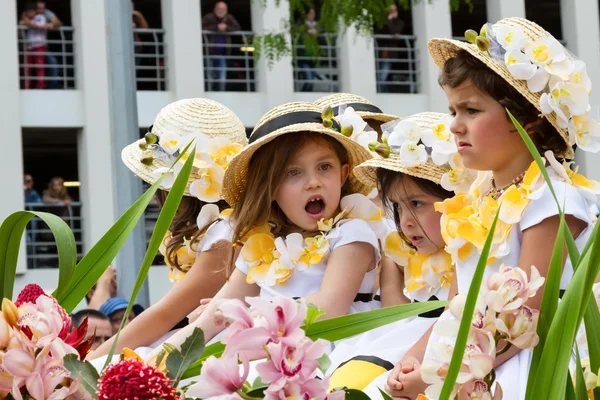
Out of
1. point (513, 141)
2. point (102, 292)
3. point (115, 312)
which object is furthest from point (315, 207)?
point (102, 292)

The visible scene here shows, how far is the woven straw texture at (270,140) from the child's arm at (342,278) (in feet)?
0.93

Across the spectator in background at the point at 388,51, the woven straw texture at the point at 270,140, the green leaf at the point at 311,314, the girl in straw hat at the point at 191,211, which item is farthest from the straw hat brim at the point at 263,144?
the spectator in background at the point at 388,51

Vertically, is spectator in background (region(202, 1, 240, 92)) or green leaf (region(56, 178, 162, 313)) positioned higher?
spectator in background (region(202, 1, 240, 92))

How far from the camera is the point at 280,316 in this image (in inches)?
43.6

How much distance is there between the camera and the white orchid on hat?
2.28 metres

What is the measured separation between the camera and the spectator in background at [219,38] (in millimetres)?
15539

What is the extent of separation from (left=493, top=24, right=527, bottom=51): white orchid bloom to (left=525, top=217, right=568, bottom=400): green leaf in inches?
42.6

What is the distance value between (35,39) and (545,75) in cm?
1368

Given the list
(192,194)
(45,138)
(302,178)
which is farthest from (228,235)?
(45,138)

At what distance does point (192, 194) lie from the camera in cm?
317

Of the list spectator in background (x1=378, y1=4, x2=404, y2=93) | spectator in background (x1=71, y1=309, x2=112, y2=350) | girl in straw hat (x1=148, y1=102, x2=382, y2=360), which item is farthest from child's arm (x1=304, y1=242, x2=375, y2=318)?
spectator in background (x1=378, y1=4, x2=404, y2=93)

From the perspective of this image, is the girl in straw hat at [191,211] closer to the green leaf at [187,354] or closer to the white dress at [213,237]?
the white dress at [213,237]

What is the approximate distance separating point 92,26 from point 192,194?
12.6 m

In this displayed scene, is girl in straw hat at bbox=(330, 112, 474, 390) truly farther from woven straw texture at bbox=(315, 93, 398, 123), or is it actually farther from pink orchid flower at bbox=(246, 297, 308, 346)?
pink orchid flower at bbox=(246, 297, 308, 346)
